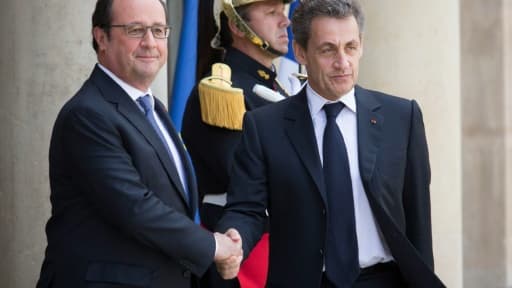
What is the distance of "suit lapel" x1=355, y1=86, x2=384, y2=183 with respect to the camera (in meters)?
4.25

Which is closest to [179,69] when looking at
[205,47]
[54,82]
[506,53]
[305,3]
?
[205,47]

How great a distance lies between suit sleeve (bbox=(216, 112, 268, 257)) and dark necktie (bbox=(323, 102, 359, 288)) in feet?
0.82

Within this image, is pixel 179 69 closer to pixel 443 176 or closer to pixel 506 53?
pixel 443 176

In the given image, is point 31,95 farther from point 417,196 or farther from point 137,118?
point 417,196

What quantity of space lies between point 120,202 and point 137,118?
37 cm

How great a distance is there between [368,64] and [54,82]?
2.52 m

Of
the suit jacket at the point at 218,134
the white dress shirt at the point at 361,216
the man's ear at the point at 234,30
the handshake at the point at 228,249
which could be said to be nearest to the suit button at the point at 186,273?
the handshake at the point at 228,249

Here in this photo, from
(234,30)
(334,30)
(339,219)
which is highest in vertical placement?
(334,30)

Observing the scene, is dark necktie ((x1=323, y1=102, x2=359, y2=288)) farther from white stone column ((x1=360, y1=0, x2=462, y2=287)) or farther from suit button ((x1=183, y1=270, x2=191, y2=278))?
white stone column ((x1=360, y1=0, x2=462, y2=287))

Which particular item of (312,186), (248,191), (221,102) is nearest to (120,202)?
(248,191)

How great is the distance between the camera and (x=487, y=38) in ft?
30.4

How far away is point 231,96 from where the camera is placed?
5.60 m

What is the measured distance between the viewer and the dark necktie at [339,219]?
4215 millimetres

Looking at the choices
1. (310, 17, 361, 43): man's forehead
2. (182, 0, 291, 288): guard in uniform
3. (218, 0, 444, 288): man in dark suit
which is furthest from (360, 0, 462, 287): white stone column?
(310, 17, 361, 43): man's forehead
